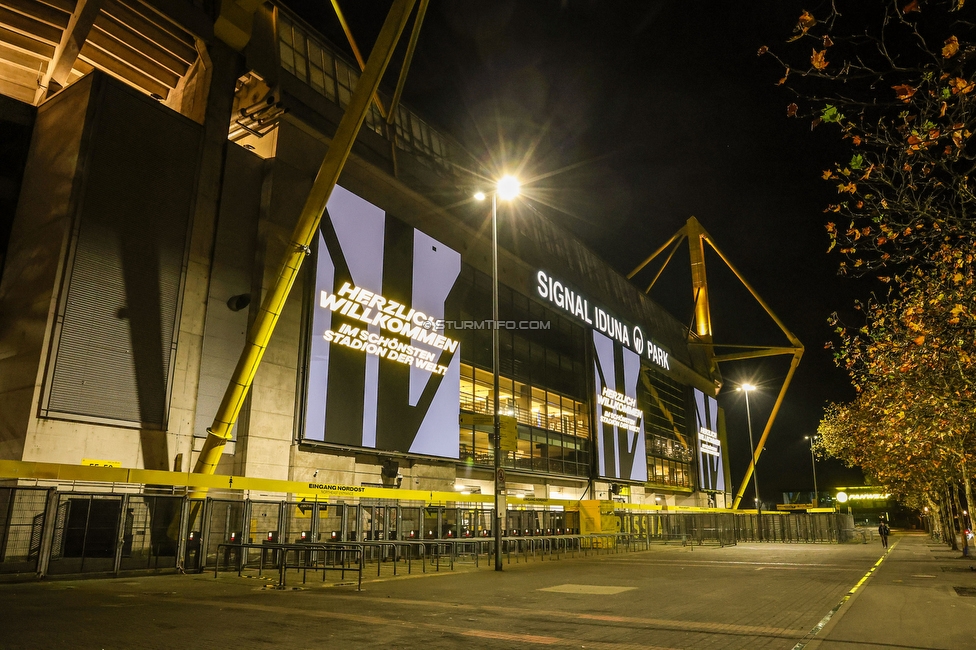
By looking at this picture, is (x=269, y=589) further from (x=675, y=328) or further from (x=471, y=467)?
(x=675, y=328)

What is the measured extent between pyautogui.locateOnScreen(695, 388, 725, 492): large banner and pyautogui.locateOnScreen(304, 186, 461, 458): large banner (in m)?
42.2

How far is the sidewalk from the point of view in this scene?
772cm

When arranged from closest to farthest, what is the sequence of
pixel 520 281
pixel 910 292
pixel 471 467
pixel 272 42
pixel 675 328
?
pixel 910 292, pixel 272 42, pixel 471 467, pixel 520 281, pixel 675 328

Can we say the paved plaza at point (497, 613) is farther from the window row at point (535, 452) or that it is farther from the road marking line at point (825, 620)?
the window row at point (535, 452)

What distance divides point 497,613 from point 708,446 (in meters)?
63.8

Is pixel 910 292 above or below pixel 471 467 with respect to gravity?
above

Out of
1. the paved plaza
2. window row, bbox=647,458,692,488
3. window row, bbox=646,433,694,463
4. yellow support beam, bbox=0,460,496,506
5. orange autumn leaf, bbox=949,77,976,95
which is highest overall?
orange autumn leaf, bbox=949,77,976,95

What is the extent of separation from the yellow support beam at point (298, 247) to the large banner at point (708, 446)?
53428 mm

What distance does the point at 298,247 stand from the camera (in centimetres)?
2172

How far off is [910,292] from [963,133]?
14398mm

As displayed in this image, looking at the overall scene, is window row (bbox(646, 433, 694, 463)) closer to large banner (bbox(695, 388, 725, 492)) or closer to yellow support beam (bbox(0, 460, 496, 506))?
large banner (bbox(695, 388, 725, 492))

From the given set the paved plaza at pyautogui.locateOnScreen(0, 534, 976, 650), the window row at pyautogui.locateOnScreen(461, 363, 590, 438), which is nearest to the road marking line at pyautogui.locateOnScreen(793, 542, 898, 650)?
the paved plaza at pyautogui.locateOnScreen(0, 534, 976, 650)

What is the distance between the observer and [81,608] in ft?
32.1

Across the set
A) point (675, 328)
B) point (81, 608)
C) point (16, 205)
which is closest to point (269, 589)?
point (81, 608)
